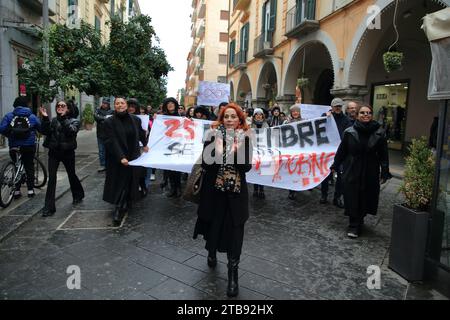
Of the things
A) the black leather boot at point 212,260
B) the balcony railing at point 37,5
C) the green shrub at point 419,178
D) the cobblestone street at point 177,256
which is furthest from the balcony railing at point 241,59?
the black leather boot at point 212,260

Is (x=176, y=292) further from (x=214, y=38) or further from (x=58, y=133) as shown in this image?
(x=214, y=38)

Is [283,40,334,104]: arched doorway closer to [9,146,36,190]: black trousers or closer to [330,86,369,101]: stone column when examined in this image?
[330,86,369,101]: stone column

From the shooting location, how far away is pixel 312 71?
17.8 m

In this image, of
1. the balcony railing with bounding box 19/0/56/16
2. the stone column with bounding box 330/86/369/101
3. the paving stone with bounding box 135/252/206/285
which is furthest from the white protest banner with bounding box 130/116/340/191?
the balcony railing with bounding box 19/0/56/16

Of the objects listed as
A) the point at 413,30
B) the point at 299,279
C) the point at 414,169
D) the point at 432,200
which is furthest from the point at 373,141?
the point at 413,30

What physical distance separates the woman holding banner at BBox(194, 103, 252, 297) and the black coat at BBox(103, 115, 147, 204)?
7.23 ft

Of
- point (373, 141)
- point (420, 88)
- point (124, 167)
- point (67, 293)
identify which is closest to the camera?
point (67, 293)

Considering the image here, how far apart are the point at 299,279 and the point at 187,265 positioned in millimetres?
1197

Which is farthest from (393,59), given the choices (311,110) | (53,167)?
(53,167)

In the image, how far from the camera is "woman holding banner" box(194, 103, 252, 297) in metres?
3.23
